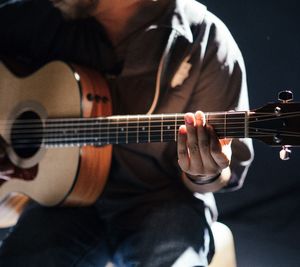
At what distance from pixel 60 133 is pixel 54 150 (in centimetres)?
4

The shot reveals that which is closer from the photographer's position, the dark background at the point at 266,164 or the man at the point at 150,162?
the man at the point at 150,162

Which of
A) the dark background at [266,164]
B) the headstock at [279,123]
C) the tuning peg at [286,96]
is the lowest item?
the dark background at [266,164]

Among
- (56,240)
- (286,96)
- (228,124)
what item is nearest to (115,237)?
(56,240)

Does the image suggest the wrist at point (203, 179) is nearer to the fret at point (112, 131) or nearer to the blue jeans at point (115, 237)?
the blue jeans at point (115, 237)

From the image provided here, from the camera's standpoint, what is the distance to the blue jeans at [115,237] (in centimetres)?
94

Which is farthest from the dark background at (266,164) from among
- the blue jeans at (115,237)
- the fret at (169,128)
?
the fret at (169,128)

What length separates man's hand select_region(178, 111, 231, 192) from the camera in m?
0.84

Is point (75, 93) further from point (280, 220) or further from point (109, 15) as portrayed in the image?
point (280, 220)

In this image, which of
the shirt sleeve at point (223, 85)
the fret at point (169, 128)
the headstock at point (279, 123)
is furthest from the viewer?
the shirt sleeve at point (223, 85)

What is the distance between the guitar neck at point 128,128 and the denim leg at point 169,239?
0.55ft

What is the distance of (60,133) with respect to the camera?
1.06 metres

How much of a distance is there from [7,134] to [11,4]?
38cm

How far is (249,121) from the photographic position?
82cm

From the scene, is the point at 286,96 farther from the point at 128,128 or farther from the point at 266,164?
the point at 266,164
